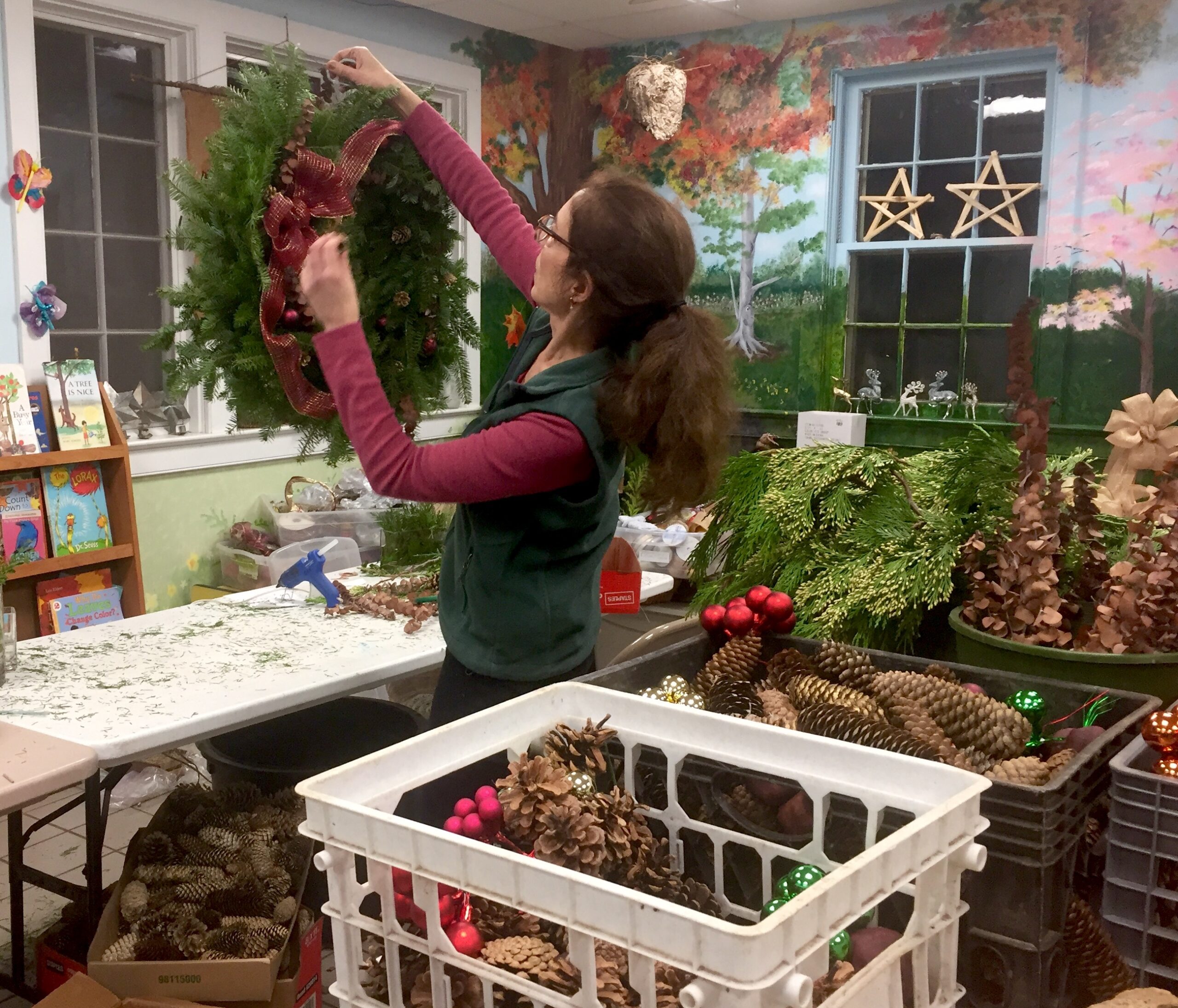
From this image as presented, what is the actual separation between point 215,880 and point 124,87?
328cm

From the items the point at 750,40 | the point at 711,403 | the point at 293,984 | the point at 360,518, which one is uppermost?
the point at 750,40

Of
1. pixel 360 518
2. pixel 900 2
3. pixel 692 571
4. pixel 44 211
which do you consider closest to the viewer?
pixel 692 571

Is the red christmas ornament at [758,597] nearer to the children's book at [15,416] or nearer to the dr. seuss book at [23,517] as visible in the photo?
the dr. seuss book at [23,517]

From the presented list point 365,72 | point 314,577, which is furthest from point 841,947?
point 314,577

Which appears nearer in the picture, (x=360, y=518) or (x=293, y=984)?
(x=293, y=984)

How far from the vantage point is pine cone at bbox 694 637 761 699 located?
1317 millimetres

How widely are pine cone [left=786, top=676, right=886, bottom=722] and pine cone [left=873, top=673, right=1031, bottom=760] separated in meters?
0.03

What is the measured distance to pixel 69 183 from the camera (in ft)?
13.3

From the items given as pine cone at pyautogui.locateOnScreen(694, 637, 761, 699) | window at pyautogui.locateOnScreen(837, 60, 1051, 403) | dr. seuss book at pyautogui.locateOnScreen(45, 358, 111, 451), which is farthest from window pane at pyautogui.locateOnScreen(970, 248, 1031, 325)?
pine cone at pyautogui.locateOnScreen(694, 637, 761, 699)

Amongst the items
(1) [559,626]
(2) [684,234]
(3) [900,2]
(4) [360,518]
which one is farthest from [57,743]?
(3) [900,2]

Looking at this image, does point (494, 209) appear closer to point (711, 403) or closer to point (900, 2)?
point (711, 403)

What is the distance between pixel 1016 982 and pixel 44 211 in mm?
4012

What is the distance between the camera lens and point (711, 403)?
152cm

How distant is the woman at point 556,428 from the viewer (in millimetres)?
1449
